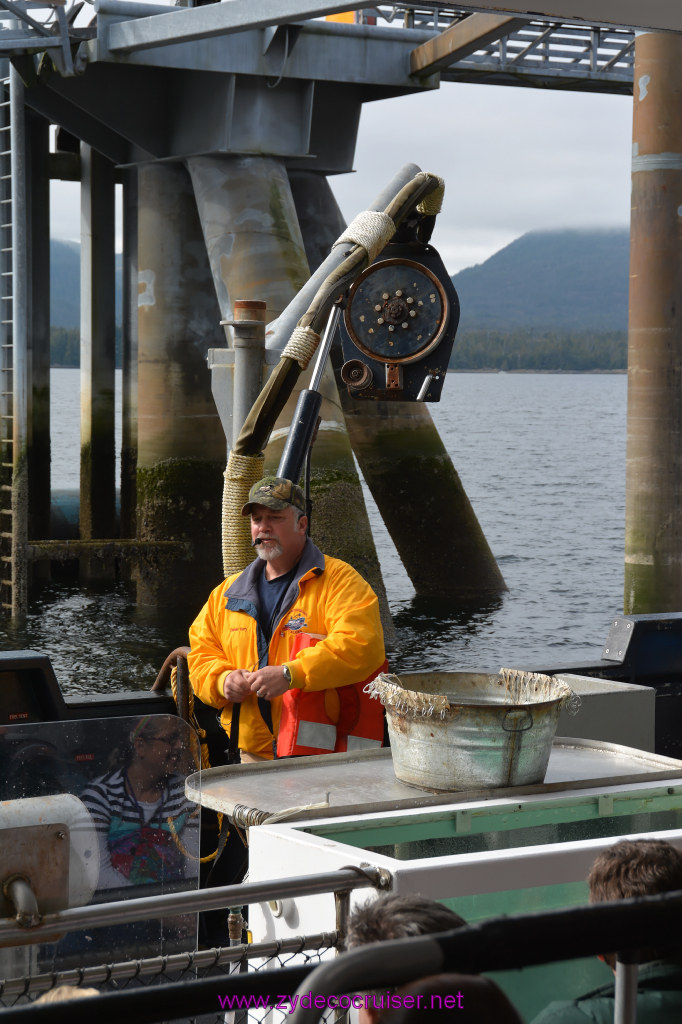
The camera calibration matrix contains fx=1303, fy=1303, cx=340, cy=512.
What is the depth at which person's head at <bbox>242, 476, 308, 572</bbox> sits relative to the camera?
182 inches

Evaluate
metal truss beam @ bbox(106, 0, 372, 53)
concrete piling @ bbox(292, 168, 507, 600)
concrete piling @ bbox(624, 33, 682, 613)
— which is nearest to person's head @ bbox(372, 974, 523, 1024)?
concrete piling @ bbox(624, 33, 682, 613)

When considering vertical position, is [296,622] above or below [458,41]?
below

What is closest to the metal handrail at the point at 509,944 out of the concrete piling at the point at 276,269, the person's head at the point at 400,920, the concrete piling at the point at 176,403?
the person's head at the point at 400,920

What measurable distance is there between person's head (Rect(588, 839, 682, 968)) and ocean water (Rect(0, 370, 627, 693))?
20.4 ft

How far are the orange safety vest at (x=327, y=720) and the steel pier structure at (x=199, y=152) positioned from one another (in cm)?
830

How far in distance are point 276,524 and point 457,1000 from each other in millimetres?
3304

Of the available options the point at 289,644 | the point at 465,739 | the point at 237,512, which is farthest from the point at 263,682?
the point at 237,512

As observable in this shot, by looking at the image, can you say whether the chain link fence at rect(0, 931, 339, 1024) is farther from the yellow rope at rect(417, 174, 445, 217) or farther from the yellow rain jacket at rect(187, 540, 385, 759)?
the yellow rope at rect(417, 174, 445, 217)

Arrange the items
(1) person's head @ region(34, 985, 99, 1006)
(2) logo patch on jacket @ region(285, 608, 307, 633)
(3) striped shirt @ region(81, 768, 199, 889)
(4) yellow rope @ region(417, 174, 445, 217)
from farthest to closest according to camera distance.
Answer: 1. (4) yellow rope @ region(417, 174, 445, 217)
2. (2) logo patch on jacket @ region(285, 608, 307, 633)
3. (3) striped shirt @ region(81, 768, 199, 889)
4. (1) person's head @ region(34, 985, 99, 1006)

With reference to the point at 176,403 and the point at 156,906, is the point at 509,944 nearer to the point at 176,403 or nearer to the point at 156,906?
the point at 156,906

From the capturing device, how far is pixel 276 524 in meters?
4.62

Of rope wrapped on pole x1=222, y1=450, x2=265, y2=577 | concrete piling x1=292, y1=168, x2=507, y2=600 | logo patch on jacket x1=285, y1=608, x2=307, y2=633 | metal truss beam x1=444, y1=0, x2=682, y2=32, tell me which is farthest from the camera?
concrete piling x1=292, y1=168, x2=507, y2=600

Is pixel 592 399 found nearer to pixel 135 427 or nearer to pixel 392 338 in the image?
pixel 135 427

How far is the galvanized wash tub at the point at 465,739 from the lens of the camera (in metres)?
3.20
